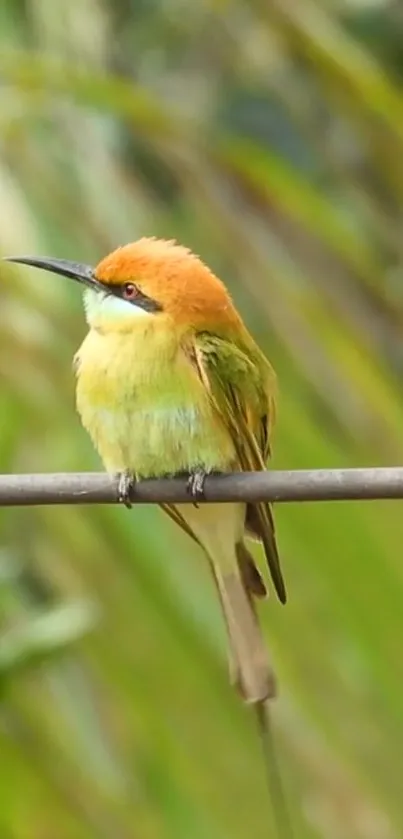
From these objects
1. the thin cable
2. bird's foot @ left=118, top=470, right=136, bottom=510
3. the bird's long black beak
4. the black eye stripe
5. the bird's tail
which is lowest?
the thin cable

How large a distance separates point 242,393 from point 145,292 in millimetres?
Answer: 108

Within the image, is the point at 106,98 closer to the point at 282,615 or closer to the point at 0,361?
the point at 0,361

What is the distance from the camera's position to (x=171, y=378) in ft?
3.59

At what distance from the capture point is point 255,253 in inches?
59.3

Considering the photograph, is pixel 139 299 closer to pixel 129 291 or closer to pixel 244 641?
pixel 129 291

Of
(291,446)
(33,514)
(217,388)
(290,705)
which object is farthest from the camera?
(33,514)

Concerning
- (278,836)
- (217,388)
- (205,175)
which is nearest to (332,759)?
(278,836)

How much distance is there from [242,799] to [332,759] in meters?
0.12

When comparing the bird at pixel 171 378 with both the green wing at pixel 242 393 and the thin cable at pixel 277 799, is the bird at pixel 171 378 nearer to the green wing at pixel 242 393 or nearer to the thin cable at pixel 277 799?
the green wing at pixel 242 393

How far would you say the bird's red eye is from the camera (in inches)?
43.7

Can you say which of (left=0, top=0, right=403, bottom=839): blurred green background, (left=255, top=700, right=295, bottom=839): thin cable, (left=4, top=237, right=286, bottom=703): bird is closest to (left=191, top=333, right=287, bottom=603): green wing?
(left=4, top=237, right=286, bottom=703): bird

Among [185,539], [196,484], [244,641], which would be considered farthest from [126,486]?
[185,539]

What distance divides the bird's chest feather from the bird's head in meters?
0.02

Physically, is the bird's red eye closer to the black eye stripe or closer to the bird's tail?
the black eye stripe
